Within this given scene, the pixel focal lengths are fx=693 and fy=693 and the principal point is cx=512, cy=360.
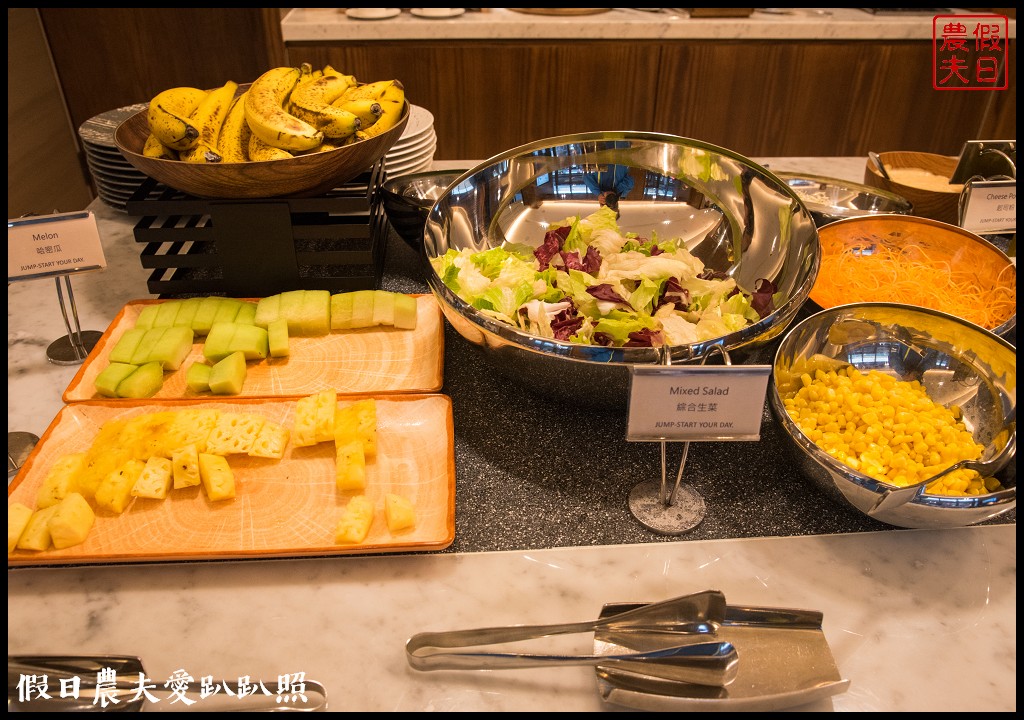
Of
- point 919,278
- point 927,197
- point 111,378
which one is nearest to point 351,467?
point 111,378

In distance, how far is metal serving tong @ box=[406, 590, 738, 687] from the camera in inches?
30.4

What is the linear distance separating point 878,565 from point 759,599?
183 mm

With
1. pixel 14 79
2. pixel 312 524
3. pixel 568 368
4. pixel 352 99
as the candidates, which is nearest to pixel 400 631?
pixel 312 524

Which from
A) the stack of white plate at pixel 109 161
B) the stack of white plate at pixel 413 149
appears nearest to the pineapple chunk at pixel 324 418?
the stack of white plate at pixel 413 149

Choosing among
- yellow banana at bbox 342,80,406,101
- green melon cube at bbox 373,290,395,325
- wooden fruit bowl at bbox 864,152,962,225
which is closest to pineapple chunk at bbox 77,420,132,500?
green melon cube at bbox 373,290,395,325

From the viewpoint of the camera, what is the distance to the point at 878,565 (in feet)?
3.07

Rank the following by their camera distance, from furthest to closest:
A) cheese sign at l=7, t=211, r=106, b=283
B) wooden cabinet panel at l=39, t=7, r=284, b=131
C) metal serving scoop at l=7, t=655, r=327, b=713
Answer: wooden cabinet panel at l=39, t=7, r=284, b=131 < cheese sign at l=7, t=211, r=106, b=283 < metal serving scoop at l=7, t=655, r=327, b=713

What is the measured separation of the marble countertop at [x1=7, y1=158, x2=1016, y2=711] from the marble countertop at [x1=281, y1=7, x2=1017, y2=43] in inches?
99.3

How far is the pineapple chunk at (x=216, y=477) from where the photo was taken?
0.95 metres

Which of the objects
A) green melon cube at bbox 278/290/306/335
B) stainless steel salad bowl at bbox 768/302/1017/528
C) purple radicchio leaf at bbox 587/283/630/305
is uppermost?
purple radicchio leaf at bbox 587/283/630/305

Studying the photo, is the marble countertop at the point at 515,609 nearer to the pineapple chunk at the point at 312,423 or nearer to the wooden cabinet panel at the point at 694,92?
the pineapple chunk at the point at 312,423

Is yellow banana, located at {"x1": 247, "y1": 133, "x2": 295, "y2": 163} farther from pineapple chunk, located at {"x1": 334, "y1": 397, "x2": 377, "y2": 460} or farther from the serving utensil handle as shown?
the serving utensil handle

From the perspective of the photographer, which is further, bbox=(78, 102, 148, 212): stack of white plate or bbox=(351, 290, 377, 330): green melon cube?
bbox=(78, 102, 148, 212): stack of white plate

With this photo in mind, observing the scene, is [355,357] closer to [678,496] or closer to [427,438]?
[427,438]
